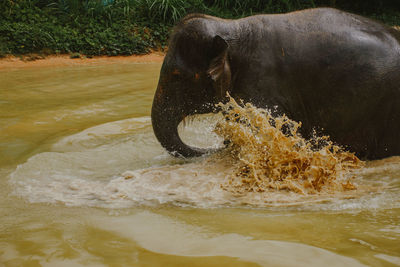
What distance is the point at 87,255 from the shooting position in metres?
2.18

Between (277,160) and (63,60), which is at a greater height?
(277,160)

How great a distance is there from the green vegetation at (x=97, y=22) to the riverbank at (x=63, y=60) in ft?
0.86

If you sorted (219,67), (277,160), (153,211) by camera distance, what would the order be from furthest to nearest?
1. (219,67)
2. (277,160)
3. (153,211)

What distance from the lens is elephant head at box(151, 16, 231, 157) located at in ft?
12.5

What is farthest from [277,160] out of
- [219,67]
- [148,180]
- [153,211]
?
[153,211]

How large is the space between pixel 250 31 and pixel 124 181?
4.96ft

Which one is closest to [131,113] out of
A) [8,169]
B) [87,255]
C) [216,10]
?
[8,169]

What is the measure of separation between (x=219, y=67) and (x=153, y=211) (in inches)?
54.1

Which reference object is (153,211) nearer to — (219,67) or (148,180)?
(148,180)

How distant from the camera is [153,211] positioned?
114 inches

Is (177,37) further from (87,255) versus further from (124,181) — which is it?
(87,255)

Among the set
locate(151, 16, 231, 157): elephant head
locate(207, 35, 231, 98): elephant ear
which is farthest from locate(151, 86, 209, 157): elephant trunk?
locate(207, 35, 231, 98): elephant ear

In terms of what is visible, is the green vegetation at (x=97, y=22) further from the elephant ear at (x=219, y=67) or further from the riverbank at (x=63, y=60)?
the elephant ear at (x=219, y=67)

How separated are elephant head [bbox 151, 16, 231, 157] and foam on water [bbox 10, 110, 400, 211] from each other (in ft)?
1.06
